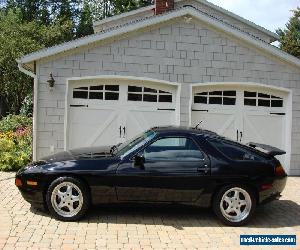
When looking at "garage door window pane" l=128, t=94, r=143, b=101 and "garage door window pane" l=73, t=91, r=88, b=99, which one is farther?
"garage door window pane" l=128, t=94, r=143, b=101

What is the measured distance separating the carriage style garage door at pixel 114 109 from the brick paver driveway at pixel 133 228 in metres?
3.32

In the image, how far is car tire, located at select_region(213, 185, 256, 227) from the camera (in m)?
6.57

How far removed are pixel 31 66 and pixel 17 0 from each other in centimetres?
3683

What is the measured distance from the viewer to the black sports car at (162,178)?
642 centimetres

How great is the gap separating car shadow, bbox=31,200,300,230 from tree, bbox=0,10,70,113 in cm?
1814

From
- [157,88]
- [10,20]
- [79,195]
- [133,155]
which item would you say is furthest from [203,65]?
[10,20]

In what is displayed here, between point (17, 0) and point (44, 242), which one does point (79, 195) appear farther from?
point (17, 0)

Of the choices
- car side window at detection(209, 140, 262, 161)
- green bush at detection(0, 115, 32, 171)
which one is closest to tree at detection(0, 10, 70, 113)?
green bush at detection(0, 115, 32, 171)

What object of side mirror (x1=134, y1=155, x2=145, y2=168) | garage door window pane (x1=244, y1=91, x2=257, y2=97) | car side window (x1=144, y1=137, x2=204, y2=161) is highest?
garage door window pane (x1=244, y1=91, x2=257, y2=97)

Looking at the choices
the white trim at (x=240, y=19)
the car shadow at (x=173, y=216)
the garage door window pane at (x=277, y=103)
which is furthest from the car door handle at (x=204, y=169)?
the white trim at (x=240, y=19)

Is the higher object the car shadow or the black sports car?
the black sports car

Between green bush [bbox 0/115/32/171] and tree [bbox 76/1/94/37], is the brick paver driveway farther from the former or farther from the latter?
tree [bbox 76/1/94/37]

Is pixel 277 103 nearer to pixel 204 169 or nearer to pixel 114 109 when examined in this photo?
pixel 114 109

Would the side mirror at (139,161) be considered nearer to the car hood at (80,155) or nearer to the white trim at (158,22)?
the car hood at (80,155)
